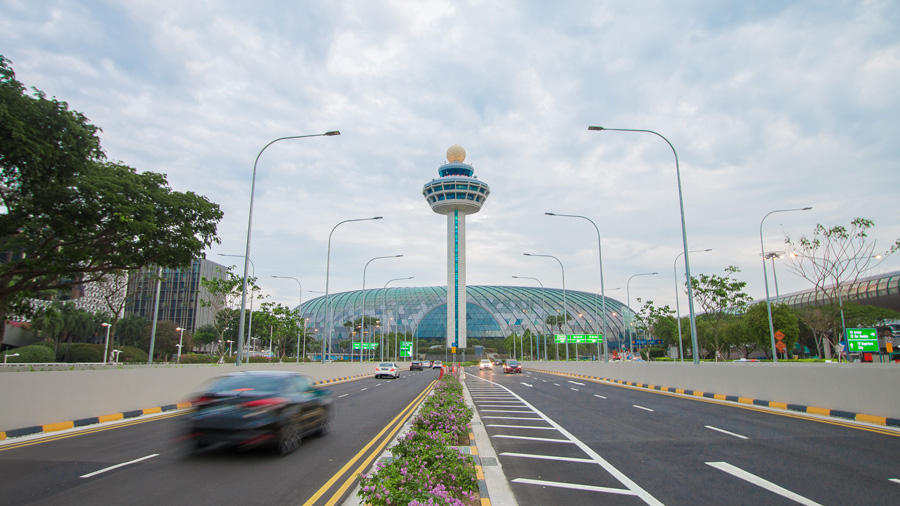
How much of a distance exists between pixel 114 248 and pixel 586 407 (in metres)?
19.1

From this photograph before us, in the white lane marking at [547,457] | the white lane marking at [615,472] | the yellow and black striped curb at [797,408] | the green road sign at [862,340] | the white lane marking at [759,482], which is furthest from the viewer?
the green road sign at [862,340]

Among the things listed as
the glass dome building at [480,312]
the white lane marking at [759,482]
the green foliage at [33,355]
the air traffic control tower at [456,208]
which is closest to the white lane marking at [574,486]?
the white lane marking at [759,482]

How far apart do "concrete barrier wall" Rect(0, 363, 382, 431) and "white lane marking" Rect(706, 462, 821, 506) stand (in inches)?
575

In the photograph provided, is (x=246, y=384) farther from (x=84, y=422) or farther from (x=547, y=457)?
(x=84, y=422)

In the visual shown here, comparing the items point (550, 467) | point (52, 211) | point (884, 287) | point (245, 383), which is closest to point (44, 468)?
point (245, 383)

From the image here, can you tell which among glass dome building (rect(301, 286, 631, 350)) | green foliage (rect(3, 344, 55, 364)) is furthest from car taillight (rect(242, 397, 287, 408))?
glass dome building (rect(301, 286, 631, 350))

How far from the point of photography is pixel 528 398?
22.8m

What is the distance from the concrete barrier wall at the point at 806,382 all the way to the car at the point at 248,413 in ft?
47.0

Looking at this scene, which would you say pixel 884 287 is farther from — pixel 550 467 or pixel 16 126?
pixel 16 126

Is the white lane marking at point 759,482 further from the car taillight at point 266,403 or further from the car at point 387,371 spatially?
the car at point 387,371

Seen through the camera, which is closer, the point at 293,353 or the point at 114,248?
the point at 114,248

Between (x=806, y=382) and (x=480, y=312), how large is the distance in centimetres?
10803

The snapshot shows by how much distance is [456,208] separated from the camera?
4215 inches

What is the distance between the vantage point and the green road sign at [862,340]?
35.5m
